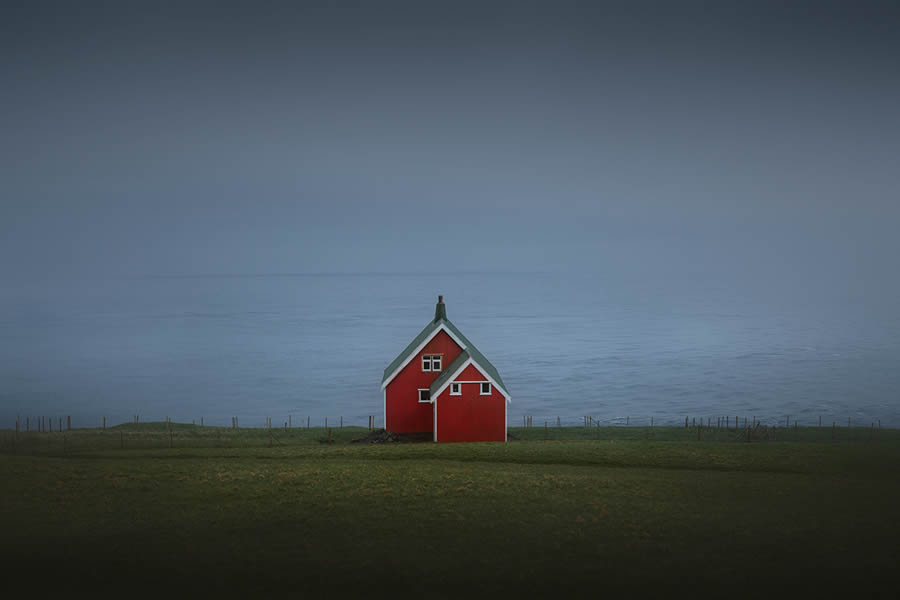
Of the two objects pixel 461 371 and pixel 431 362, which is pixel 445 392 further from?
pixel 431 362

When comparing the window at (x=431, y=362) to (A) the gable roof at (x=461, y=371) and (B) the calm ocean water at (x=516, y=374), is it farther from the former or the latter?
(B) the calm ocean water at (x=516, y=374)

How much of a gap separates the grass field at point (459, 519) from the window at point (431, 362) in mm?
5971

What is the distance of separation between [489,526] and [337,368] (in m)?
115

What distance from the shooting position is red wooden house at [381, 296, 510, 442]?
4444 centimetres

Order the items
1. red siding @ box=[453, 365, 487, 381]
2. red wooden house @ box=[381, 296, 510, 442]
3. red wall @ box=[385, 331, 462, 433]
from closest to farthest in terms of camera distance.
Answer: red siding @ box=[453, 365, 487, 381]
red wooden house @ box=[381, 296, 510, 442]
red wall @ box=[385, 331, 462, 433]

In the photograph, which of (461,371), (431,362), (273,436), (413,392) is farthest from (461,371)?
(273,436)

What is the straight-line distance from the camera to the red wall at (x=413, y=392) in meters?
47.4

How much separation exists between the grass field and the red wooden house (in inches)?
124

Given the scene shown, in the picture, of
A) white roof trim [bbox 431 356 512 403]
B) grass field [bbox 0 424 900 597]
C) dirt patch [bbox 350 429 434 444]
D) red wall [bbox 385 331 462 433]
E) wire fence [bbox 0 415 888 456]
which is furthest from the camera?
red wall [bbox 385 331 462 433]

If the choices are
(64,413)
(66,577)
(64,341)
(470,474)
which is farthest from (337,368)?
(66,577)

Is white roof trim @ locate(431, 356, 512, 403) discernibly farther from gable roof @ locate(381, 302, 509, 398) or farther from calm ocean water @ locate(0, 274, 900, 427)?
calm ocean water @ locate(0, 274, 900, 427)

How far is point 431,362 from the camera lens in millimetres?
47500

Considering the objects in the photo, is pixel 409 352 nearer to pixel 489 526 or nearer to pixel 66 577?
pixel 489 526

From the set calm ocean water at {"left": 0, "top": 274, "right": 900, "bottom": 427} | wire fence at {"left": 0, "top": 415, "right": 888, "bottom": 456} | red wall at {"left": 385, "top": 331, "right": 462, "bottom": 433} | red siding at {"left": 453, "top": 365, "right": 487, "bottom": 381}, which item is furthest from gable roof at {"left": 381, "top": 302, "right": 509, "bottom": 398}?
calm ocean water at {"left": 0, "top": 274, "right": 900, "bottom": 427}
